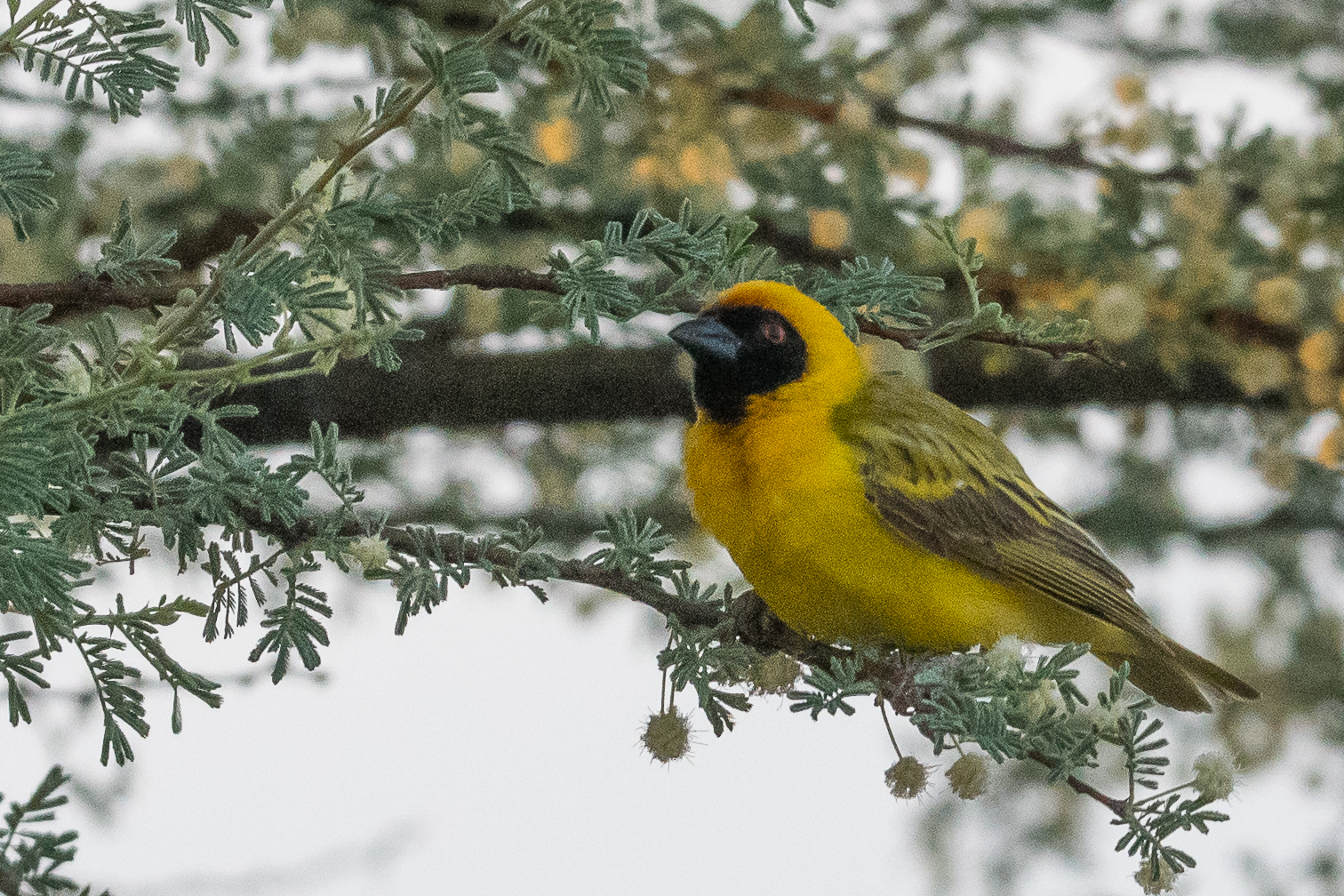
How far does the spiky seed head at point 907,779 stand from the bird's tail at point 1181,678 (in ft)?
1.73

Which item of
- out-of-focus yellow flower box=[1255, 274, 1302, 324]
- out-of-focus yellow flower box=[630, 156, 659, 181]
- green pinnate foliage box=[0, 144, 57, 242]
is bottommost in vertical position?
green pinnate foliage box=[0, 144, 57, 242]

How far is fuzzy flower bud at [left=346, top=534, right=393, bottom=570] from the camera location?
2.91 ft

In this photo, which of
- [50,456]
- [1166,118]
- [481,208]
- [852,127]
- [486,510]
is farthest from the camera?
[486,510]

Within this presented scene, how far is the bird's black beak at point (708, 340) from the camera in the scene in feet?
4.42

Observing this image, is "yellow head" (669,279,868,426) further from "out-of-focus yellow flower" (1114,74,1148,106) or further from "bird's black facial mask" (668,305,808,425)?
"out-of-focus yellow flower" (1114,74,1148,106)

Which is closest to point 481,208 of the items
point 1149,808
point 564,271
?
point 564,271

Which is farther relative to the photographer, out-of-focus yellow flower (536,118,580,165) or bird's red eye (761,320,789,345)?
out-of-focus yellow flower (536,118,580,165)

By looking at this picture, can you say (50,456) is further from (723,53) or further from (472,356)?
(723,53)

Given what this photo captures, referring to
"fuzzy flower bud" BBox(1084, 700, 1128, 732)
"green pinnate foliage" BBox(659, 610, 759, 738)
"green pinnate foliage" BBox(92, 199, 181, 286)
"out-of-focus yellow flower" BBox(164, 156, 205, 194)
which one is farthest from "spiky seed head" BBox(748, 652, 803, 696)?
"out-of-focus yellow flower" BBox(164, 156, 205, 194)

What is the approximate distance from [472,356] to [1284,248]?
1057 mm

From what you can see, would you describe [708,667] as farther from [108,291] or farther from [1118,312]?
[1118,312]

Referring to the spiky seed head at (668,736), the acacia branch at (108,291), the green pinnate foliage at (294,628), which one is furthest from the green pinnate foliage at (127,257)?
the spiky seed head at (668,736)

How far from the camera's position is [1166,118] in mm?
1833

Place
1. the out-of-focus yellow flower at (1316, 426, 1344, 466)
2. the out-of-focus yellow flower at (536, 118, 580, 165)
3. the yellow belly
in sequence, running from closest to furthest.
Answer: the yellow belly → the out-of-focus yellow flower at (1316, 426, 1344, 466) → the out-of-focus yellow flower at (536, 118, 580, 165)
